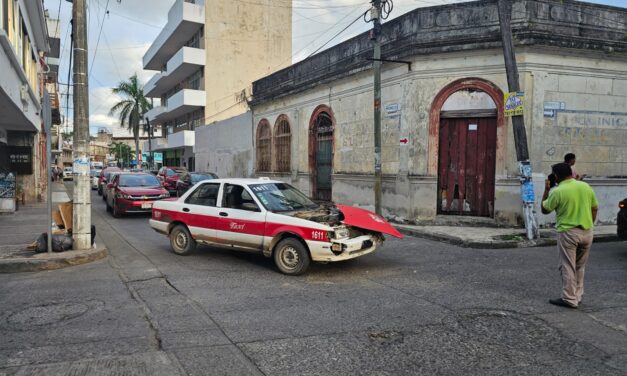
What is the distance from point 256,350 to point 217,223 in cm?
418

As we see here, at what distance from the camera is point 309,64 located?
18.1 m

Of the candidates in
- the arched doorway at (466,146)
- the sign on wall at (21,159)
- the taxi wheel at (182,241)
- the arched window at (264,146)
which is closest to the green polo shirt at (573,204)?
the taxi wheel at (182,241)

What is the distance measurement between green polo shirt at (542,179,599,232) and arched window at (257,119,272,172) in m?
17.0

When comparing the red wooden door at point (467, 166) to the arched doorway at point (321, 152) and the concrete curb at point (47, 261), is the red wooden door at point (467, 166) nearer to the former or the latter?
the arched doorway at point (321, 152)

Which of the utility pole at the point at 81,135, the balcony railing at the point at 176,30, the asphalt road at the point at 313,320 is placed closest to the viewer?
the asphalt road at the point at 313,320

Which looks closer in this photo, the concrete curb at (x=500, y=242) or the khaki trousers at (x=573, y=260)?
the khaki trousers at (x=573, y=260)

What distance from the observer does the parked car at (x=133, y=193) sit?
48.8 feet

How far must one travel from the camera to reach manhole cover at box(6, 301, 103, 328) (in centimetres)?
502

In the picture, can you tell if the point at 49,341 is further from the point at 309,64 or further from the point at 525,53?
the point at 309,64

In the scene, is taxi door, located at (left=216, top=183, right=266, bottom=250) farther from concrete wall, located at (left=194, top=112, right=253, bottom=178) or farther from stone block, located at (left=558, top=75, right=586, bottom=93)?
concrete wall, located at (left=194, top=112, right=253, bottom=178)

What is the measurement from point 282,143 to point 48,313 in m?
15.7

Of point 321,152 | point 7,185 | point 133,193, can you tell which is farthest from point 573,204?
point 7,185

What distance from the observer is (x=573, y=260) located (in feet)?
18.0

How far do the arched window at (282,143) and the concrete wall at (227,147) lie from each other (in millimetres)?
3404
